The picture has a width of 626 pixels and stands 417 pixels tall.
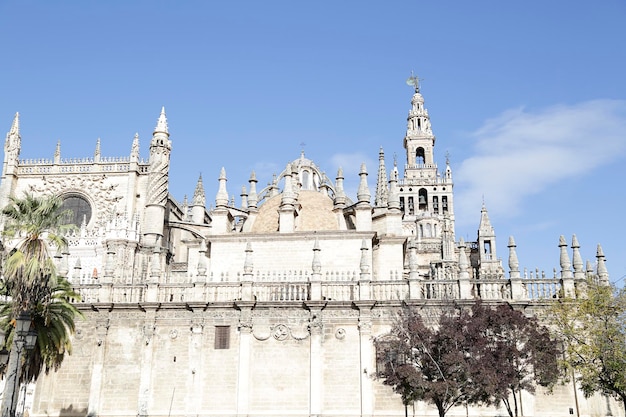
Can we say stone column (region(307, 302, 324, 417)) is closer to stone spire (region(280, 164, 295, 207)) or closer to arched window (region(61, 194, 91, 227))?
stone spire (region(280, 164, 295, 207))

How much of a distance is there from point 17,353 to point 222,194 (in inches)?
735

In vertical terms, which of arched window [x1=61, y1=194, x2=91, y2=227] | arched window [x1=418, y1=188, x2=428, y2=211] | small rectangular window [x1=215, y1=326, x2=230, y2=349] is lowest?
small rectangular window [x1=215, y1=326, x2=230, y2=349]

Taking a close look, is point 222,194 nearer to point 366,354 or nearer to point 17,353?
point 366,354

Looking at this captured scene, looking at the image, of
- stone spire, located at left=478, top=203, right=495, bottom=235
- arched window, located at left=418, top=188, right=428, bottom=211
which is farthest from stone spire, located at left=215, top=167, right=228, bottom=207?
arched window, located at left=418, top=188, right=428, bottom=211

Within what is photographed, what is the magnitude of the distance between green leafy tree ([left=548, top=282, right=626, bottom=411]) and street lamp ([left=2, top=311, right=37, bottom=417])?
17.9 m

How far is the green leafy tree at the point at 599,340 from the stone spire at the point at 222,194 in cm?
1828

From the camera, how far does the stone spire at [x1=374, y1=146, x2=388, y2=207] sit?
36.2 meters

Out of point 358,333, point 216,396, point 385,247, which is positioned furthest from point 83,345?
point 385,247

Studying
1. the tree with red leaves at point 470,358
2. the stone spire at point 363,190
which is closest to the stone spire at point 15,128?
the stone spire at point 363,190

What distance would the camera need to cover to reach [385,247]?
32.8m

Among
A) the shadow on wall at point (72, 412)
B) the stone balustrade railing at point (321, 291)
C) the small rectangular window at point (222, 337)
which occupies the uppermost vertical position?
the stone balustrade railing at point (321, 291)

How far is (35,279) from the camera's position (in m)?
20.5

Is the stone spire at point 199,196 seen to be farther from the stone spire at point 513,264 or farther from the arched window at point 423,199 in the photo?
the arched window at point 423,199

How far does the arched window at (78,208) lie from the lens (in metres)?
44.3
